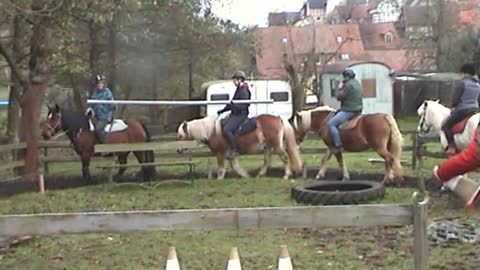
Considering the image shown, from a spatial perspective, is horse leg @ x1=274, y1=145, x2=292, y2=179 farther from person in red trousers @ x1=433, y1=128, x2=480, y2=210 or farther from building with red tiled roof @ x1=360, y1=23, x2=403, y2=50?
building with red tiled roof @ x1=360, y1=23, x2=403, y2=50

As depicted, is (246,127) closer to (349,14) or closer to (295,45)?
(295,45)

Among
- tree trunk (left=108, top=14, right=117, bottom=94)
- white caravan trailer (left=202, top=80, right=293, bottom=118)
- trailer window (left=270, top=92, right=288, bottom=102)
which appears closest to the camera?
tree trunk (left=108, top=14, right=117, bottom=94)

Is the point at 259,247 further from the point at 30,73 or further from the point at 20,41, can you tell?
the point at 20,41

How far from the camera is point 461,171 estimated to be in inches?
177

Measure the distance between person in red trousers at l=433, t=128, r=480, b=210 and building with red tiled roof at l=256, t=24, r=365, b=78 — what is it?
26233mm

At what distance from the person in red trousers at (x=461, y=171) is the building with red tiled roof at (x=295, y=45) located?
2623 centimetres

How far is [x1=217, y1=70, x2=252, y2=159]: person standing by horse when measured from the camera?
49.6 feet

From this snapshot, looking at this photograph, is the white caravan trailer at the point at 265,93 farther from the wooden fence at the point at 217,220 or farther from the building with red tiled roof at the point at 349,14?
the building with red tiled roof at the point at 349,14

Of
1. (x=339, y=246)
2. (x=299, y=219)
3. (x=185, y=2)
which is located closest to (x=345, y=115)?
(x=339, y=246)

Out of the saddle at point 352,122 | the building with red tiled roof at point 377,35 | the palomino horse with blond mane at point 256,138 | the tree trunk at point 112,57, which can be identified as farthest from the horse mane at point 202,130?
the building with red tiled roof at point 377,35

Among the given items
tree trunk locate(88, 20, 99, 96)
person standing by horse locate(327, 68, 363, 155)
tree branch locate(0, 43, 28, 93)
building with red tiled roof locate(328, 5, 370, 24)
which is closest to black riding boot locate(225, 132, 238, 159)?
person standing by horse locate(327, 68, 363, 155)

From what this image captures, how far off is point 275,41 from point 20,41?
2748 centimetres

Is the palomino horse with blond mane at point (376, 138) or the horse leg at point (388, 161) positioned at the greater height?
the palomino horse with blond mane at point (376, 138)

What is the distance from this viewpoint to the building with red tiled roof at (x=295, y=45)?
3894 centimetres
